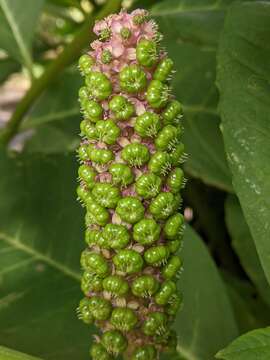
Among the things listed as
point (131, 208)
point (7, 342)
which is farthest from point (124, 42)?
point (7, 342)

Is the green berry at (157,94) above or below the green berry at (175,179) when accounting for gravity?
above

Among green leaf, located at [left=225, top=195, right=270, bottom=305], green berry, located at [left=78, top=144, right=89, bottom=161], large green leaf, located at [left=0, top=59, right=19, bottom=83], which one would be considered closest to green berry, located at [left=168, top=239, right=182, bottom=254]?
green berry, located at [left=78, top=144, right=89, bottom=161]

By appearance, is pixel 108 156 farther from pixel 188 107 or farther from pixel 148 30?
pixel 188 107

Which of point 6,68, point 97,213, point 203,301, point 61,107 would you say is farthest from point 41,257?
point 6,68

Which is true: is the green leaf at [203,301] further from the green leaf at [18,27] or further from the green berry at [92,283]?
the green leaf at [18,27]

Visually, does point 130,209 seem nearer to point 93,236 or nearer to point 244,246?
point 93,236

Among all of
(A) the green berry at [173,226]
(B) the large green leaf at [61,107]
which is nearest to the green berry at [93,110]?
(A) the green berry at [173,226]

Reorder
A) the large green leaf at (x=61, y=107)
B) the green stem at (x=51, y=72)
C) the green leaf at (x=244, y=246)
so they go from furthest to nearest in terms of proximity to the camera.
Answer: the large green leaf at (x=61, y=107) → the green stem at (x=51, y=72) → the green leaf at (x=244, y=246)
